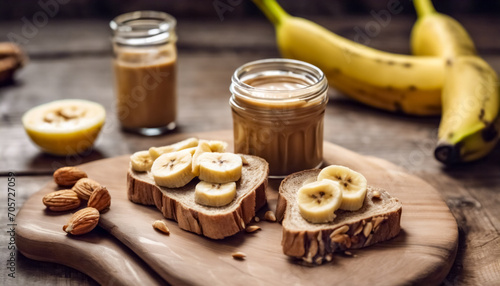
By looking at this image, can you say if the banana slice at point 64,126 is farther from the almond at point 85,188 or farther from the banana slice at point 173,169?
the banana slice at point 173,169

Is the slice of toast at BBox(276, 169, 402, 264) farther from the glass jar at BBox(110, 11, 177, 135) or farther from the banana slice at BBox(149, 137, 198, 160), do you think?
the glass jar at BBox(110, 11, 177, 135)

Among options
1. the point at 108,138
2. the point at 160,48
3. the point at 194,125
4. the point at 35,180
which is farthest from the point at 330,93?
the point at 35,180

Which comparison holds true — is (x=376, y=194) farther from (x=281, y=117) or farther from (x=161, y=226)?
(x=161, y=226)

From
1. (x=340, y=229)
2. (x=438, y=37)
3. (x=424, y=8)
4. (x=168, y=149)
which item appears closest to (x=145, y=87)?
(x=168, y=149)

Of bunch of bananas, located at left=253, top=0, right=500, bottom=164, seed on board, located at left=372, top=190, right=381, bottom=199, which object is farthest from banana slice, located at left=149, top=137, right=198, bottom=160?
bunch of bananas, located at left=253, top=0, right=500, bottom=164

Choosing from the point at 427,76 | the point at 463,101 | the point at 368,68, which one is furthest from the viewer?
the point at 368,68

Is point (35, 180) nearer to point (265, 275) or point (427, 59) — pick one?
point (265, 275)
